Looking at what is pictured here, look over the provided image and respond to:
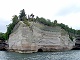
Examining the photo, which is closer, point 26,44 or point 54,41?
point 26,44

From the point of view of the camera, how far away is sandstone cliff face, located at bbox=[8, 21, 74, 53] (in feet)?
229

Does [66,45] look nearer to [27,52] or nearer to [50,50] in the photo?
[50,50]

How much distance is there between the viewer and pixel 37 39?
3031 inches

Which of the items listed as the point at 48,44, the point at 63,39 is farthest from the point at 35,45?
the point at 63,39

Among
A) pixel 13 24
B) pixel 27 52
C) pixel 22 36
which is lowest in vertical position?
pixel 27 52

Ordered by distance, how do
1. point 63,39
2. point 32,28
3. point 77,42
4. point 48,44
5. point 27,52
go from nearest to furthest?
1. point 27,52
2. point 32,28
3. point 48,44
4. point 63,39
5. point 77,42

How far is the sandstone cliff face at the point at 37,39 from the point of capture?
69750 mm

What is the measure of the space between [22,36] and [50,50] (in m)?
17.5

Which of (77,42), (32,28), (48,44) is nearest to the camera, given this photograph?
(32,28)

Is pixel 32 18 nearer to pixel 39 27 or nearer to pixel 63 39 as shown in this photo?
pixel 39 27

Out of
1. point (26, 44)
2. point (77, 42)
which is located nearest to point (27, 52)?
point (26, 44)

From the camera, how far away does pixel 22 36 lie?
228 feet

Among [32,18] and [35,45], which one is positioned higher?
[32,18]

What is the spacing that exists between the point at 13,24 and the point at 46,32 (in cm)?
1698
